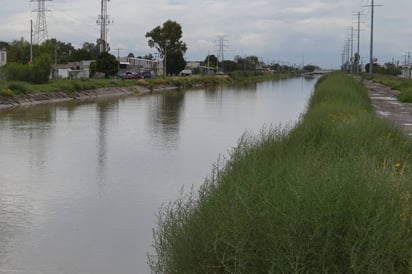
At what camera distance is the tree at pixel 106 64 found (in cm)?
7888

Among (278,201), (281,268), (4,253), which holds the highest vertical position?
(278,201)

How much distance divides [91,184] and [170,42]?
294 feet

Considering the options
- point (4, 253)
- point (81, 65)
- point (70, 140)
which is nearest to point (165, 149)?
point (70, 140)

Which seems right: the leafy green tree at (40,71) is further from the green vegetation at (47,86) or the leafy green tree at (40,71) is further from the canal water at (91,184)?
the canal water at (91,184)

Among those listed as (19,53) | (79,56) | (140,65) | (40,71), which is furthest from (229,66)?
(40,71)

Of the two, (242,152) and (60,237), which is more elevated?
(242,152)

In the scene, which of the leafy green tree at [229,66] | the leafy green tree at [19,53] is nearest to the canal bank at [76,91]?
the leafy green tree at [19,53]

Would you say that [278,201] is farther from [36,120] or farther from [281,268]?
[36,120]

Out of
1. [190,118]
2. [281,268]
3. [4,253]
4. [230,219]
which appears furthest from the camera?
[190,118]

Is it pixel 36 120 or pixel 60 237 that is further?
pixel 36 120

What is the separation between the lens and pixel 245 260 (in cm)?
500

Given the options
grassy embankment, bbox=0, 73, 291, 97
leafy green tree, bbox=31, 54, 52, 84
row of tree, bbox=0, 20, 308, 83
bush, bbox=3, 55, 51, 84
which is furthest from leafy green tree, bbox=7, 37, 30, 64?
bush, bbox=3, 55, 51, 84

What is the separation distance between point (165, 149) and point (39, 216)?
8729 millimetres

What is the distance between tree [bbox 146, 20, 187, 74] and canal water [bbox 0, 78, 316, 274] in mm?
75028
